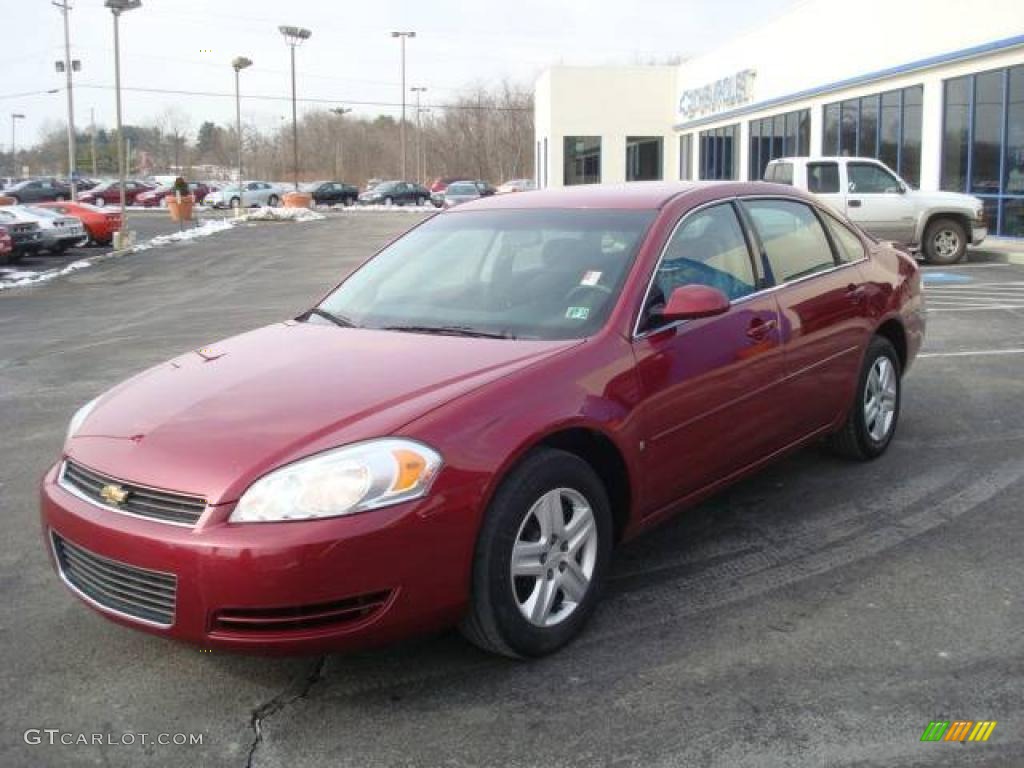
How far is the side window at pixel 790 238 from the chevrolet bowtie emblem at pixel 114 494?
3.07 meters

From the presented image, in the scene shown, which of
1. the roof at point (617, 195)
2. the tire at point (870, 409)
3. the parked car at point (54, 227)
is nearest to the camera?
the roof at point (617, 195)

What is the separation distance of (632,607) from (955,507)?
2025 millimetres

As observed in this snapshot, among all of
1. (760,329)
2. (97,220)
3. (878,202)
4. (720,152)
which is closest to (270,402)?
(760,329)

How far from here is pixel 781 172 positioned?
58.3ft

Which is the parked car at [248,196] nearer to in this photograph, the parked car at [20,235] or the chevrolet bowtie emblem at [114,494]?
the parked car at [20,235]

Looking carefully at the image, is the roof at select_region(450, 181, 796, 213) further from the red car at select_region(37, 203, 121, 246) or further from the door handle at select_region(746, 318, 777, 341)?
the red car at select_region(37, 203, 121, 246)

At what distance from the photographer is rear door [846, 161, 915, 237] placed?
16.5 meters

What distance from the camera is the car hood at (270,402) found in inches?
124

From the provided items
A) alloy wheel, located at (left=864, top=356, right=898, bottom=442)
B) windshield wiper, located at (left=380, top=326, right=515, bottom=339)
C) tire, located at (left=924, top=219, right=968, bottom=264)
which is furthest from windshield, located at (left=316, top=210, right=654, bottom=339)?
tire, located at (left=924, top=219, right=968, bottom=264)

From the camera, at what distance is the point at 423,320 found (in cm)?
427

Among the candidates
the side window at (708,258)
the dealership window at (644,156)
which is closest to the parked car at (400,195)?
the dealership window at (644,156)

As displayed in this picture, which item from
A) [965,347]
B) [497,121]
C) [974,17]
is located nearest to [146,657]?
[965,347]

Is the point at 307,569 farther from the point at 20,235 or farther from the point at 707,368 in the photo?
the point at 20,235

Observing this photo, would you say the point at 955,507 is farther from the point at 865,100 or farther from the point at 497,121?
the point at 497,121
